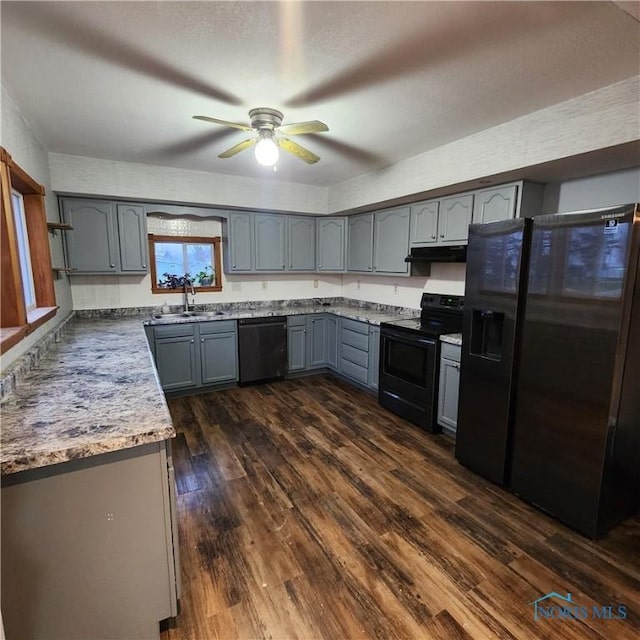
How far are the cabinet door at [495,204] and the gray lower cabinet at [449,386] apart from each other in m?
1.11

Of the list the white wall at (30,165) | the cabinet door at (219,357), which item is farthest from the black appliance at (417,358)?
the white wall at (30,165)

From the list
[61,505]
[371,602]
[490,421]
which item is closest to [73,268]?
[61,505]

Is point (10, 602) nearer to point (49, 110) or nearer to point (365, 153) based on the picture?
point (49, 110)

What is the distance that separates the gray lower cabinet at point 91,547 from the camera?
1217 millimetres

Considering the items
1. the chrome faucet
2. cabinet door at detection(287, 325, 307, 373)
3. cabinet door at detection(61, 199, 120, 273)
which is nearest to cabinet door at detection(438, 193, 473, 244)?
cabinet door at detection(287, 325, 307, 373)

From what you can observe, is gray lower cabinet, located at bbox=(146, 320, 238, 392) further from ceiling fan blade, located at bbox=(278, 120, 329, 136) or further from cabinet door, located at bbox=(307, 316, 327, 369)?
ceiling fan blade, located at bbox=(278, 120, 329, 136)

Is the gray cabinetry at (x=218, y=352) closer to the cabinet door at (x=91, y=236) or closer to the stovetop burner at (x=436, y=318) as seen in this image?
the cabinet door at (x=91, y=236)

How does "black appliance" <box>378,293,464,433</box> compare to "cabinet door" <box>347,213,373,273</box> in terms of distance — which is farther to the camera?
"cabinet door" <box>347,213,373,273</box>

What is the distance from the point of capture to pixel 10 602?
1.21 meters

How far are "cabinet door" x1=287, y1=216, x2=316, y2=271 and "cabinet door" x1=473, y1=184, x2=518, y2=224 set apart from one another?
2334mm

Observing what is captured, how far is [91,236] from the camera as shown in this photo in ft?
12.2

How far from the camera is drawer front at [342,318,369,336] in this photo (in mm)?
4156

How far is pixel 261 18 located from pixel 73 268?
318 cm

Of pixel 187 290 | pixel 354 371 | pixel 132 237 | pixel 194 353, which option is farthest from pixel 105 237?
pixel 354 371
